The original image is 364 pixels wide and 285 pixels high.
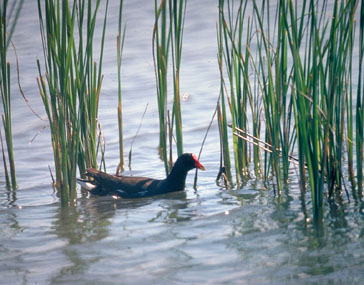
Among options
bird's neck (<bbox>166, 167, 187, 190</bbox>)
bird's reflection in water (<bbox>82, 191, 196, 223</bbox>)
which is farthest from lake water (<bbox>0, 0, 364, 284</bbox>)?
bird's neck (<bbox>166, 167, 187, 190</bbox>)

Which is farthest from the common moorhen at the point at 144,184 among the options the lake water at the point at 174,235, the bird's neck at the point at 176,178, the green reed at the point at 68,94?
the green reed at the point at 68,94

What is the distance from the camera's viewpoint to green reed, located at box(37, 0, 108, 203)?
481 cm

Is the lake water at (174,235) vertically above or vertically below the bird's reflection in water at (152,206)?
above

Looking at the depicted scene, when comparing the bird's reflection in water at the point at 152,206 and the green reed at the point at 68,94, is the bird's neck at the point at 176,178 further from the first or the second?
the green reed at the point at 68,94

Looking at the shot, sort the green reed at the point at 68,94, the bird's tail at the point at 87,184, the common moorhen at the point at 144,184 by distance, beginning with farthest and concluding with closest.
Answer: the common moorhen at the point at 144,184 < the bird's tail at the point at 87,184 < the green reed at the point at 68,94

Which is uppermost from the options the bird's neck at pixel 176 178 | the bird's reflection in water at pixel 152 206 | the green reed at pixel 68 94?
the green reed at pixel 68 94

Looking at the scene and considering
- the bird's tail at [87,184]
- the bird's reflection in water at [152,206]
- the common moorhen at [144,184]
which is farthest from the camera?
the common moorhen at [144,184]

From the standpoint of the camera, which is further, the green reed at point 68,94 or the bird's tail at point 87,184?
the bird's tail at point 87,184

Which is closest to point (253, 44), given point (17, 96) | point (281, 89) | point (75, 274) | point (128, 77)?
point (128, 77)

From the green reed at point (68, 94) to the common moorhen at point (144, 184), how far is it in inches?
13.9

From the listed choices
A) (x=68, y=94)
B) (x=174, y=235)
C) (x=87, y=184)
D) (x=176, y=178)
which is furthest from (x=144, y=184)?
(x=174, y=235)

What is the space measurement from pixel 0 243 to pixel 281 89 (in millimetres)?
2380

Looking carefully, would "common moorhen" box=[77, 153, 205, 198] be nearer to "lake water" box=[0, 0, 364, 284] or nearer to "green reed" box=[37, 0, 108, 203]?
"lake water" box=[0, 0, 364, 284]

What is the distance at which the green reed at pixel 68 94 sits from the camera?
15.8ft
